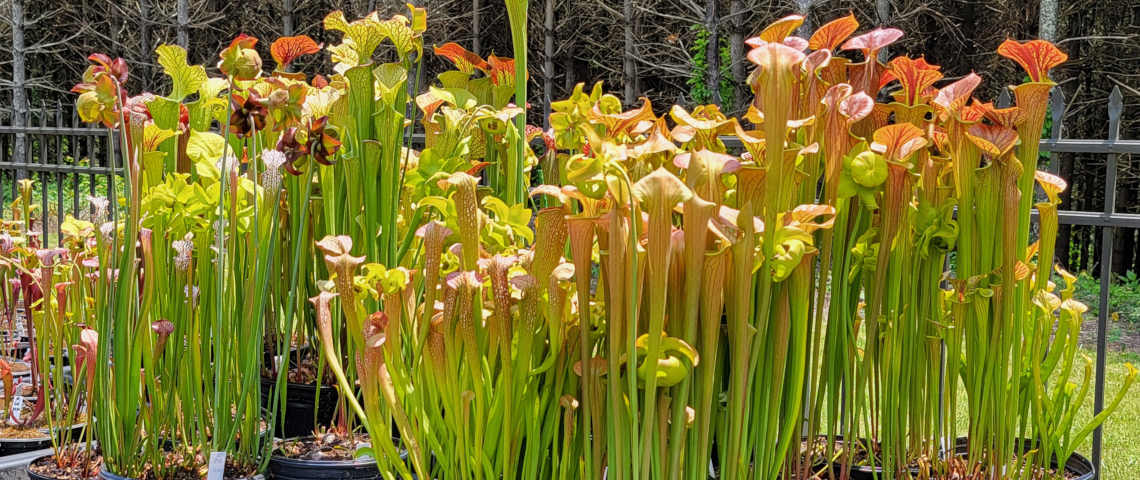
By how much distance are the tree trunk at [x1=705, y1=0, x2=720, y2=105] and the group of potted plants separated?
297 inches

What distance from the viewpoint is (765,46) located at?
965 mm

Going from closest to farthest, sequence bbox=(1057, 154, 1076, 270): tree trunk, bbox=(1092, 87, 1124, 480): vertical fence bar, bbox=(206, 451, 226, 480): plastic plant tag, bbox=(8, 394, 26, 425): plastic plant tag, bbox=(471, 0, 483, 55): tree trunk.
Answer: bbox=(206, 451, 226, 480): plastic plant tag
bbox=(8, 394, 26, 425): plastic plant tag
bbox=(1092, 87, 1124, 480): vertical fence bar
bbox=(1057, 154, 1076, 270): tree trunk
bbox=(471, 0, 483, 55): tree trunk

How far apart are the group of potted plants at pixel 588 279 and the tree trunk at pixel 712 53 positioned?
24.7ft

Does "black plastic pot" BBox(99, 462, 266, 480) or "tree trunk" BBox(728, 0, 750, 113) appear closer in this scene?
"black plastic pot" BBox(99, 462, 266, 480)

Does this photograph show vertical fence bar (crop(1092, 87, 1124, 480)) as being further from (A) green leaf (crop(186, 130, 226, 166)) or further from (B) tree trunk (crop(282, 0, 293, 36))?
(B) tree trunk (crop(282, 0, 293, 36))

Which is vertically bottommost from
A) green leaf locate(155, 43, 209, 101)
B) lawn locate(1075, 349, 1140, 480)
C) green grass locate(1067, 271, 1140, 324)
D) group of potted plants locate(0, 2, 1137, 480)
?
lawn locate(1075, 349, 1140, 480)

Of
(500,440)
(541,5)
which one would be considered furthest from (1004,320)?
(541,5)

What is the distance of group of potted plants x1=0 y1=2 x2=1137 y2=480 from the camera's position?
0.97 meters

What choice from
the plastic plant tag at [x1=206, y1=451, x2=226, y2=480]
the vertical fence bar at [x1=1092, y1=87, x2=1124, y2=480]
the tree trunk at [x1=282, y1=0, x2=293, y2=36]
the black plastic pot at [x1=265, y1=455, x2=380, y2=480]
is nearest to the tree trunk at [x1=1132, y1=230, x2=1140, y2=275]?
the vertical fence bar at [x1=1092, y1=87, x2=1124, y2=480]

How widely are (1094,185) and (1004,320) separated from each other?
885 cm

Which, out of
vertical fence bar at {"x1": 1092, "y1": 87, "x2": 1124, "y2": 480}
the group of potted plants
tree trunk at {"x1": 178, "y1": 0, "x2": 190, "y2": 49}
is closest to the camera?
the group of potted plants

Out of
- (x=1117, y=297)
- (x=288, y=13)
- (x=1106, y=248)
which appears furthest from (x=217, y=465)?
(x=288, y=13)

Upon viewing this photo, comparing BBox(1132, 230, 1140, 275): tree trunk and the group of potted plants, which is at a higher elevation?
the group of potted plants

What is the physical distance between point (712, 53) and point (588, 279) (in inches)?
329
